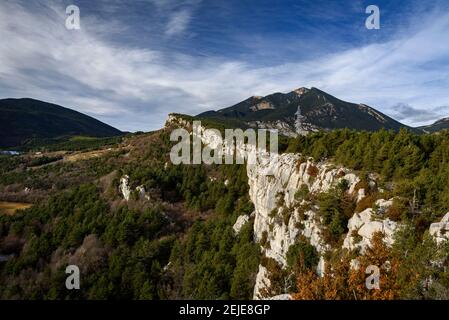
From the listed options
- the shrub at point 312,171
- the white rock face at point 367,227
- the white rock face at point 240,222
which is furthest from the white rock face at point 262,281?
the white rock face at point 240,222

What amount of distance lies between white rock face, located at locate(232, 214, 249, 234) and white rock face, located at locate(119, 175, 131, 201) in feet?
134

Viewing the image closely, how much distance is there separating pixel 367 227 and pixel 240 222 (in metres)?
34.3

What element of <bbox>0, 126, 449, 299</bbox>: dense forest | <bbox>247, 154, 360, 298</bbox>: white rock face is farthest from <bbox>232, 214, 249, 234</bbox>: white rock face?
<bbox>247, 154, 360, 298</bbox>: white rock face

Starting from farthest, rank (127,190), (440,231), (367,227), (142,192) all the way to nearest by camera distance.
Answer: (127,190) < (142,192) < (367,227) < (440,231)

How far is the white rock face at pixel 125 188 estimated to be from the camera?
89.2m

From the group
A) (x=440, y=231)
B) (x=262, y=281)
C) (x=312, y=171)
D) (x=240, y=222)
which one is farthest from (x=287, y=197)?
(x=440, y=231)

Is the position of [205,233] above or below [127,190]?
below

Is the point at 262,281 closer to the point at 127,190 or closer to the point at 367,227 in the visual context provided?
the point at 367,227

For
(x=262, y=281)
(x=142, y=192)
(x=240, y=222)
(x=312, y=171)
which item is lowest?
(x=262, y=281)

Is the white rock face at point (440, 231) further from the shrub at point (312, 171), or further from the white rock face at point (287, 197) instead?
the shrub at point (312, 171)

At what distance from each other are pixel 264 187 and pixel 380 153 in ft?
69.9

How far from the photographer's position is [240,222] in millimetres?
60125

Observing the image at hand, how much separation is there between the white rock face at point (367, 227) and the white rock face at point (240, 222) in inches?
1165
